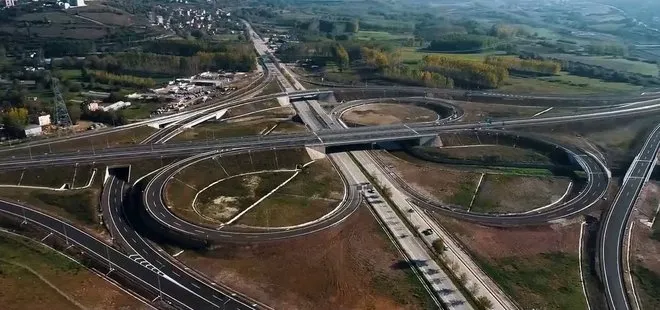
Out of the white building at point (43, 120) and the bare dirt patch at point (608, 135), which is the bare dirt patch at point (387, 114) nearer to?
the bare dirt patch at point (608, 135)

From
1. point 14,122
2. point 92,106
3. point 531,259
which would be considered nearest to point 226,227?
point 531,259

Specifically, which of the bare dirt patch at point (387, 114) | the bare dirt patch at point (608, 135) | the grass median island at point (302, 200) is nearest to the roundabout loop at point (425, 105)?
the bare dirt patch at point (387, 114)

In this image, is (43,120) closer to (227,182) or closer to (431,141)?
(227,182)

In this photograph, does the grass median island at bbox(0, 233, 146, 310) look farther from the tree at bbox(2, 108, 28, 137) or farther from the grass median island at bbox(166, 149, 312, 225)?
the tree at bbox(2, 108, 28, 137)

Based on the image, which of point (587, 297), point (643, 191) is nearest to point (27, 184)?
point (587, 297)

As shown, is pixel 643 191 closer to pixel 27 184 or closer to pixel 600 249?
pixel 600 249

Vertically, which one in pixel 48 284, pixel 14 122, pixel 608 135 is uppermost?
pixel 14 122

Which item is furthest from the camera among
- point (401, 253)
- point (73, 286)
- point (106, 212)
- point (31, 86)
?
point (31, 86)
